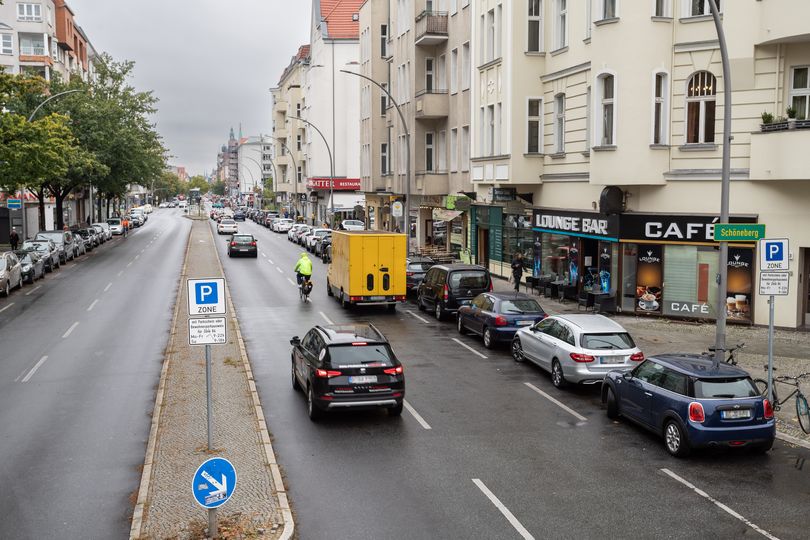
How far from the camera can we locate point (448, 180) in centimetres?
4134

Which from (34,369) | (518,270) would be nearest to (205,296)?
(34,369)

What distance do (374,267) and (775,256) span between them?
14830mm

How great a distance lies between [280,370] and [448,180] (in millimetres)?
25062

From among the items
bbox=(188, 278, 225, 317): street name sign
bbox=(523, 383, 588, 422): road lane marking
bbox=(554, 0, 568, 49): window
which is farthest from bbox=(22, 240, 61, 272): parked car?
bbox=(188, 278, 225, 317): street name sign

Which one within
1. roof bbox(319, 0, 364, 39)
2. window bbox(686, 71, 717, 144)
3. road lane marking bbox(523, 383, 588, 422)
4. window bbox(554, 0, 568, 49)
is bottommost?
road lane marking bbox(523, 383, 588, 422)

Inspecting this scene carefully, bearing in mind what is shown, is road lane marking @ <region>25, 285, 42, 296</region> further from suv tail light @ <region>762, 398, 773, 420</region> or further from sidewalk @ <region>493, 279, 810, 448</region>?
suv tail light @ <region>762, 398, 773, 420</region>

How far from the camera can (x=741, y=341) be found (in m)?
20.8

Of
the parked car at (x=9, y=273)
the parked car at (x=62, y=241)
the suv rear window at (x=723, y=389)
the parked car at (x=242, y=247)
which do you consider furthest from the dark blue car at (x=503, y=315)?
the parked car at (x=62, y=241)

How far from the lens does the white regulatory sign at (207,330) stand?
31.7 feet

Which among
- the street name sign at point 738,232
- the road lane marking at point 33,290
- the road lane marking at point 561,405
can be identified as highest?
the street name sign at point 738,232

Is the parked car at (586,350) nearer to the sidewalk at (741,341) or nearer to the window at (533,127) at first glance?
the sidewalk at (741,341)

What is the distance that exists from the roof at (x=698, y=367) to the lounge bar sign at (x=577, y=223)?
40.5ft

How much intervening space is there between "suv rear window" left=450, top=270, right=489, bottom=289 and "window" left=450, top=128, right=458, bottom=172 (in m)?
15.2

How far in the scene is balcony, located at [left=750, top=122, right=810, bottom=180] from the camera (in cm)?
2072
